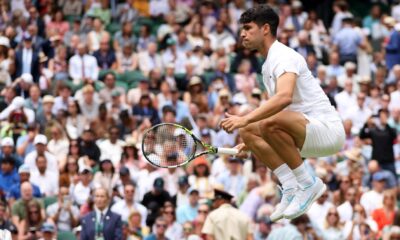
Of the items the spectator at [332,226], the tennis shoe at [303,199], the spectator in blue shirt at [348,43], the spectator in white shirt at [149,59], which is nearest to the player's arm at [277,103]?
the tennis shoe at [303,199]

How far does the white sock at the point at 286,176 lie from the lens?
1218cm

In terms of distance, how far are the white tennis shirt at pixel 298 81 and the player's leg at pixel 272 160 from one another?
0.37 m

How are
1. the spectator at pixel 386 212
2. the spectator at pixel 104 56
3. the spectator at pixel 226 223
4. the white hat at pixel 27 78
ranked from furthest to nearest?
the spectator at pixel 104 56, the white hat at pixel 27 78, the spectator at pixel 386 212, the spectator at pixel 226 223

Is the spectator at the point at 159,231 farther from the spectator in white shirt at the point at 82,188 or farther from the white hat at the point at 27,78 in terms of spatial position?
the white hat at the point at 27,78

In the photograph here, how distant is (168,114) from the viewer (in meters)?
22.3

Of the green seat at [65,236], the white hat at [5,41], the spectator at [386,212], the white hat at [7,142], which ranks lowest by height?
the spectator at [386,212]

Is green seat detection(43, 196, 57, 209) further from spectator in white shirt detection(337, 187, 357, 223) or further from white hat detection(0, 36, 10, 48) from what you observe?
white hat detection(0, 36, 10, 48)

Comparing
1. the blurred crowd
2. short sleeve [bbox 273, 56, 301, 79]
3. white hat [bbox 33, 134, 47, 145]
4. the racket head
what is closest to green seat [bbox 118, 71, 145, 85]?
the blurred crowd

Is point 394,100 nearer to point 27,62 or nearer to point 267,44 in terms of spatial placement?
point 27,62

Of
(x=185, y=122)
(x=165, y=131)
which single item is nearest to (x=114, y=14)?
(x=185, y=122)

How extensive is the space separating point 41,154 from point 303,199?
28.0 ft

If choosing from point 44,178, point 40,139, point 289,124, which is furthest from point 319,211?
point 289,124

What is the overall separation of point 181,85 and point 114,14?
3.26 metres

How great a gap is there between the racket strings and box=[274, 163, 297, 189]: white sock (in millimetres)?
806
